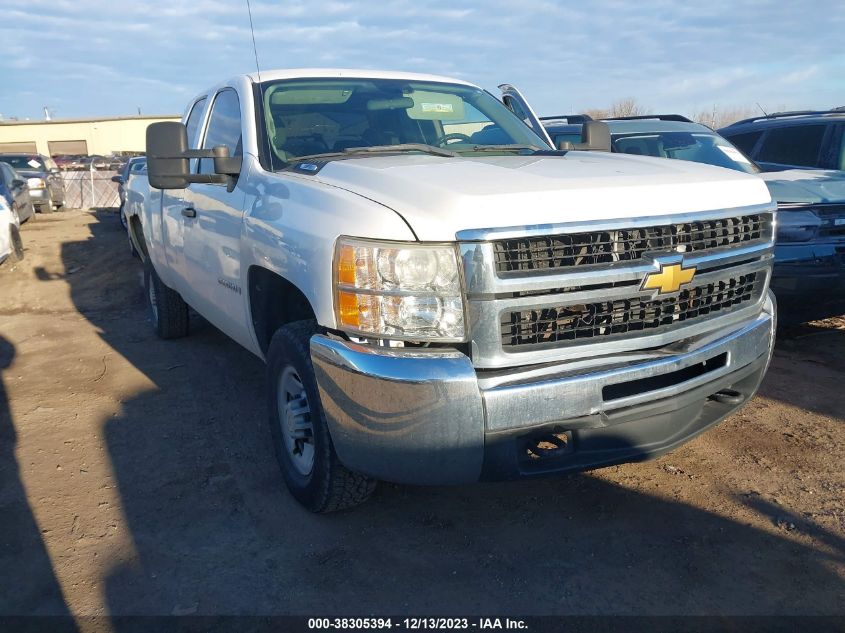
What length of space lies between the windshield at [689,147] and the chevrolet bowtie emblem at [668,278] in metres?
4.56

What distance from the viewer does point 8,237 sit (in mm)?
9438

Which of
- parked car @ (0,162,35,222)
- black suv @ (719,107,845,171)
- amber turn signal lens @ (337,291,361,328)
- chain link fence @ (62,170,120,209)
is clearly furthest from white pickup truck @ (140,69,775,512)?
chain link fence @ (62,170,120,209)

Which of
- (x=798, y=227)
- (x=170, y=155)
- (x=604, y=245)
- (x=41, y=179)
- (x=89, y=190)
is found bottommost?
(x=798, y=227)

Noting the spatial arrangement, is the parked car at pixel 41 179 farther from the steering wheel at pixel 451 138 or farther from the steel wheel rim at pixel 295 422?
the steel wheel rim at pixel 295 422

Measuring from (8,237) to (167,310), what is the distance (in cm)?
480

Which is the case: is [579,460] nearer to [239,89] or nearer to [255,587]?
[255,587]

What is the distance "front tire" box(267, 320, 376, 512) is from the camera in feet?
9.66

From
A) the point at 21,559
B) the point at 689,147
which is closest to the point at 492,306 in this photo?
the point at 21,559

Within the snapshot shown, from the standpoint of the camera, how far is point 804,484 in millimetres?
3418

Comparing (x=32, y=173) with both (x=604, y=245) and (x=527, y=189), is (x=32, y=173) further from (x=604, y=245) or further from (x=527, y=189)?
(x=604, y=245)

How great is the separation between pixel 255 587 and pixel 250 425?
1703 millimetres

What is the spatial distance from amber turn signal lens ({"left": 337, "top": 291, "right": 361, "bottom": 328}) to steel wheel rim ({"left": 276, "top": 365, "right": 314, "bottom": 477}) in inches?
24.1

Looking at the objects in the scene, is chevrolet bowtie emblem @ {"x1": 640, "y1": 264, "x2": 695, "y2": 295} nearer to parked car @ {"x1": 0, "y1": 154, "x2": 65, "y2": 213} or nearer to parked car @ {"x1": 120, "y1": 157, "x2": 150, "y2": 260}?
parked car @ {"x1": 120, "y1": 157, "x2": 150, "y2": 260}

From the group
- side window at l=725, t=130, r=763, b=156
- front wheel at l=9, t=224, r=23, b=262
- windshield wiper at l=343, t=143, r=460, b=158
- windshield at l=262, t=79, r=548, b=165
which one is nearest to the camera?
windshield wiper at l=343, t=143, r=460, b=158
